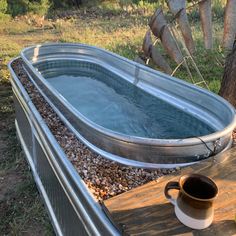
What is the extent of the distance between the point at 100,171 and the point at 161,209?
532 mm

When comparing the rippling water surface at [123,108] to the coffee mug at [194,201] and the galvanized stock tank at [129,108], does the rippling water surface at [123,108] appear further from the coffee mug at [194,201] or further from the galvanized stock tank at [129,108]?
the coffee mug at [194,201]

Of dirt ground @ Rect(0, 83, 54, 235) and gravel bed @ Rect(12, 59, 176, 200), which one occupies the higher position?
gravel bed @ Rect(12, 59, 176, 200)

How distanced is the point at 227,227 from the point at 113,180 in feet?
2.25

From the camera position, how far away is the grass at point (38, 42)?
3217 millimetres

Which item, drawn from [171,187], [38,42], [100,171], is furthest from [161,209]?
[38,42]

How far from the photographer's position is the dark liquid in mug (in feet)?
5.36

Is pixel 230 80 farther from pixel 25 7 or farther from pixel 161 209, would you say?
pixel 25 7

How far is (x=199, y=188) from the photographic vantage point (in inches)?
65.7

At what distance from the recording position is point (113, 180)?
2.01 meters

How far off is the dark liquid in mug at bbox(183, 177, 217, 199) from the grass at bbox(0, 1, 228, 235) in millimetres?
1742

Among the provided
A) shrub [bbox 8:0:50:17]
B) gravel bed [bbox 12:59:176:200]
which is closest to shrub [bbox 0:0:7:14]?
shrub [bbox 8:0:50:17]

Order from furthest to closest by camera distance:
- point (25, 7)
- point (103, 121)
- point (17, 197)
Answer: point (25, 7)
point (17, 197)
point (103, 121)

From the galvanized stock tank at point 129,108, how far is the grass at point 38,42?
966 millimetres

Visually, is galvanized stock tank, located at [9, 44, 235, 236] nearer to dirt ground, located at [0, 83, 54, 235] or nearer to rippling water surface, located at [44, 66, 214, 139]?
rippling water surface, located at [44, 66, 214, 139]
